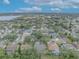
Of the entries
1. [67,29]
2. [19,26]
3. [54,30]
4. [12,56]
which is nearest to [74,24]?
[67,29]

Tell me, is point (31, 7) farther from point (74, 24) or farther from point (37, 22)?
point (74, 24)

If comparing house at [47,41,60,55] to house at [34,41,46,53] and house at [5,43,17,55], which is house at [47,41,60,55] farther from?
house at [5,43,17,55]

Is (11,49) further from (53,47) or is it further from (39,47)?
(53,47)

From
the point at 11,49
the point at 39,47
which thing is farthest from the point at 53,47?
the point at 11,49

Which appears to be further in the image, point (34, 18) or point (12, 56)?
point (34, 18)

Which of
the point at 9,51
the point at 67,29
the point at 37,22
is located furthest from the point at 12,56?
the point at 67,29

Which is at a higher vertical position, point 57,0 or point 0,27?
point 57,0

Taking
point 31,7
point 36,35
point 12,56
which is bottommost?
point 12,56

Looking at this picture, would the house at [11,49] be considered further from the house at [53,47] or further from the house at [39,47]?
the house at [53,47]

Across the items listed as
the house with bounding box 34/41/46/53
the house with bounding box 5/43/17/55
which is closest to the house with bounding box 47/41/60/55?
the house with bounding box 34/41/46/53

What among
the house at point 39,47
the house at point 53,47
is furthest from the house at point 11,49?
the house at point 53,47
